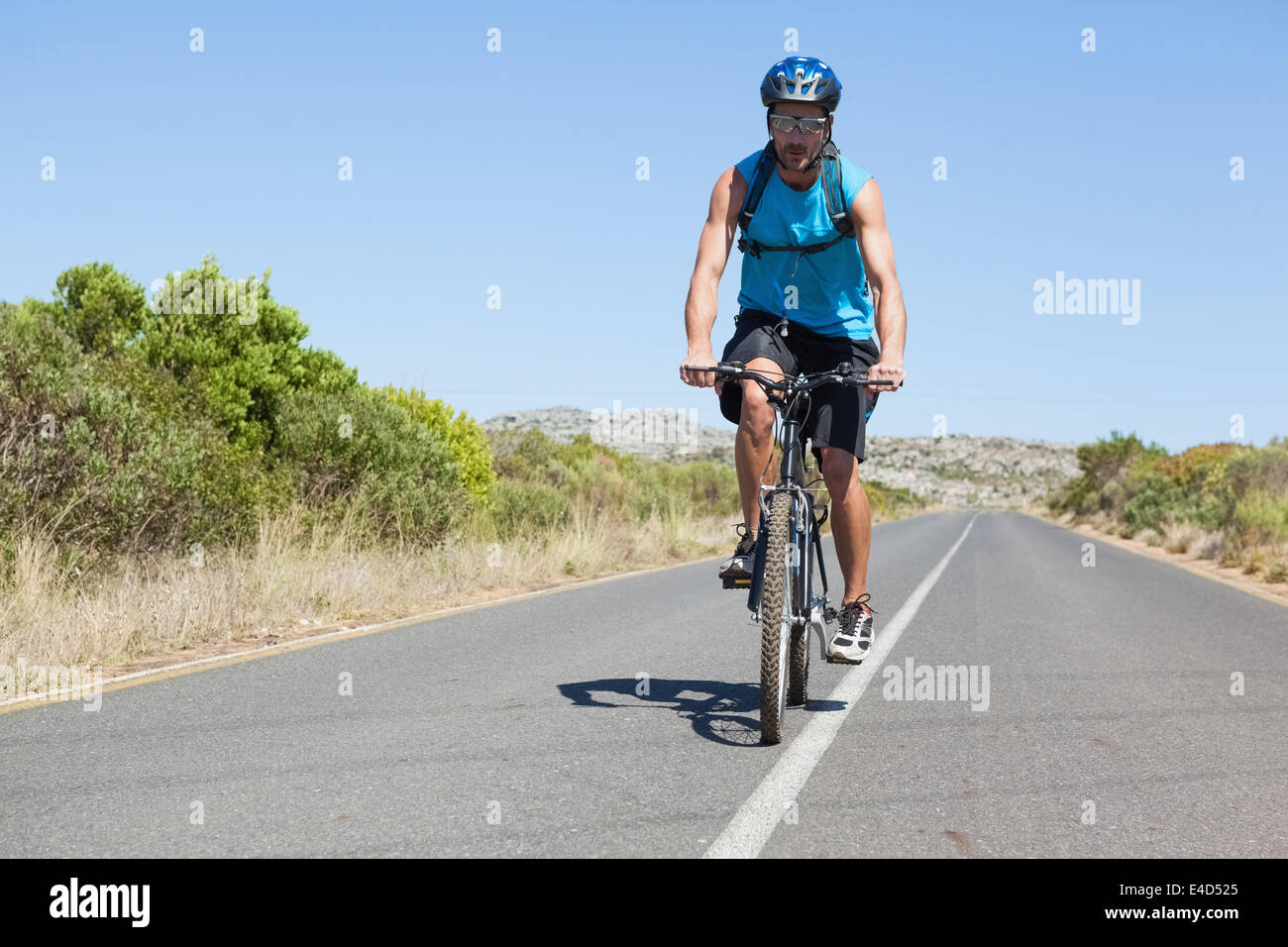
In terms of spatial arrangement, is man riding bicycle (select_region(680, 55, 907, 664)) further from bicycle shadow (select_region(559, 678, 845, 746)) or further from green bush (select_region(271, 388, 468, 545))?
green bush (select_region(271, 388, 468, 545))

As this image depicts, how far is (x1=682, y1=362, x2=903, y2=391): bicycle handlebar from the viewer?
479 cm

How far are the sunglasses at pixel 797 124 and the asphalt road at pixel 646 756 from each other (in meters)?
2.64

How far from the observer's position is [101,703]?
5.72m

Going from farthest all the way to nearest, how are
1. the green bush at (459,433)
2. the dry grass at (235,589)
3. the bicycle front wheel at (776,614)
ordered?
the green bush at (459,433) < the dry grass at (235,589) < the bicycle front wheel at (776,614)

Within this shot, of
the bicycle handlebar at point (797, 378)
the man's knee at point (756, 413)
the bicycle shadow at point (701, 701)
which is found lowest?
the bicycle shadow at point (701, 701)

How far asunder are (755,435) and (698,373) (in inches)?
17.2

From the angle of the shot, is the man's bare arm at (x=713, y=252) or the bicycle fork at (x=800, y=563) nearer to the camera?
the bicycle fork at (x=800, y=563)

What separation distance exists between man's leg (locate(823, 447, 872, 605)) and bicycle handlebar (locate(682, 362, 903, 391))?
456mm

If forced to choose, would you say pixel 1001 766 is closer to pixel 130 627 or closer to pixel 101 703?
pixel 101 703

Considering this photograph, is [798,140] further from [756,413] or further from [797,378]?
[756,413]

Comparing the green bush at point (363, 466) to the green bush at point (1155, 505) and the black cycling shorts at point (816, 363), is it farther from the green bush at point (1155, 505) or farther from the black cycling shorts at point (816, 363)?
the green bush at point (1155, 505)

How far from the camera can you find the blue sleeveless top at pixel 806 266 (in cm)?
514

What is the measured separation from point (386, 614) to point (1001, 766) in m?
6.47

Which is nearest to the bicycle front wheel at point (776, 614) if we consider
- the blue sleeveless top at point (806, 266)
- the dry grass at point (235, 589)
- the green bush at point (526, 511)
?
the blue sleeveless top at point (806, 266)
